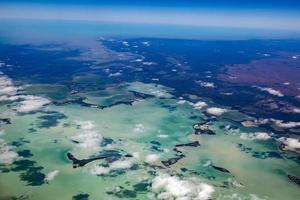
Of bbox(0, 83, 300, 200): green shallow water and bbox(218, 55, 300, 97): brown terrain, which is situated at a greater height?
bbox(218, 55, 300, 97): brown terrain

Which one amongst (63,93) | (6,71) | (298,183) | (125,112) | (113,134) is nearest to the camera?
(298,183)

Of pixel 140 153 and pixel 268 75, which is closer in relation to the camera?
pixel 140 153

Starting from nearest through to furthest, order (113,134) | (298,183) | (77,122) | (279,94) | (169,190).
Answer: (169,190) < (298,183) < (113,134) < (77,122) < (279,94)

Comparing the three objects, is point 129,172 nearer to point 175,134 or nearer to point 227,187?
point 227,187

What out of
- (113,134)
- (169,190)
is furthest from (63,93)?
(169,190)

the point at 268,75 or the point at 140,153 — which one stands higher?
the point at 268,75

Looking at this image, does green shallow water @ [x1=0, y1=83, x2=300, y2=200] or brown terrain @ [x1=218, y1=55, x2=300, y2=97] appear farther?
brown terrain @ [x1=218, y1=55, x2=300, y2=97]

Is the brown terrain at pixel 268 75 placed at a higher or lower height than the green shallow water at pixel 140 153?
higher

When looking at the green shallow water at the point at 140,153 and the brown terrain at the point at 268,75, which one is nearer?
the green shallow water at the point at 140,153
